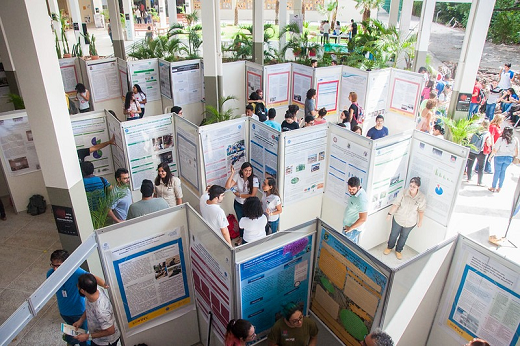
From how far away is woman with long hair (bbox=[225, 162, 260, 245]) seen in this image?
4.75 m

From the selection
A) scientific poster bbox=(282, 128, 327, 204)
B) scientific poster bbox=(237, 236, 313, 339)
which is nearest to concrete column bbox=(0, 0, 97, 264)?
scientific poster bbox=(237, 236, 313, 339)

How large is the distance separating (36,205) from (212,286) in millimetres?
4280

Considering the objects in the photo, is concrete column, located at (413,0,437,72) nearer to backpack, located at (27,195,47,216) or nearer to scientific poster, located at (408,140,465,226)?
scientific poster, located at (408,140,465,226)

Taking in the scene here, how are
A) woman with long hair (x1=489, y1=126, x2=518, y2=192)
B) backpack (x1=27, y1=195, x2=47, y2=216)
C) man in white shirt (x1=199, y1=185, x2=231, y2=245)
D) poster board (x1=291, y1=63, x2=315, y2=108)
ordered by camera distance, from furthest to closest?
poster board (x1=291, y1=63, x2=315, y2=108)
woman with long hair (x1=489, y1=126, x2=518, y2=192)
backpack (x1=27, y1=195, x2=47, y2=216)
man in white shirt (x1=199, y1=185, x2=231, y2=245)

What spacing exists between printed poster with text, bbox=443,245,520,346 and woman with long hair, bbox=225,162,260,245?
266cm

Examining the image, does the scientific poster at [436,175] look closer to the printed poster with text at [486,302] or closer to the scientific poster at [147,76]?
the printed poster with text at [486,302]

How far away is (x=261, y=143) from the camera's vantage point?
4.90 metres

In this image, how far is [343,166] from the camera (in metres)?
4.78

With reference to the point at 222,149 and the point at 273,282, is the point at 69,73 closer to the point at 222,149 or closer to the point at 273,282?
the point at 222,149

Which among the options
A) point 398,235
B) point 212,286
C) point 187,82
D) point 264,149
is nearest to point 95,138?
point 264,149

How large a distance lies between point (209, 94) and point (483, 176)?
5.42m

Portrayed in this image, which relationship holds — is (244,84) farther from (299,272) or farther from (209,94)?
(299,272)

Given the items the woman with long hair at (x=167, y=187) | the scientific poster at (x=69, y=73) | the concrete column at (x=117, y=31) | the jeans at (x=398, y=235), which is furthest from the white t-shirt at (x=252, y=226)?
the concrete column at (x=117, y=31)

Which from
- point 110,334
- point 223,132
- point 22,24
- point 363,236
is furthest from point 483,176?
point 22,24
